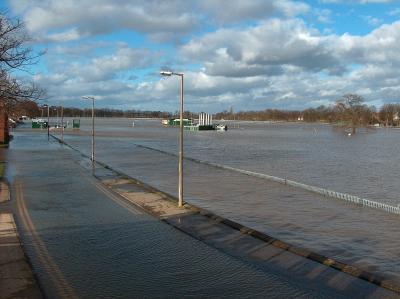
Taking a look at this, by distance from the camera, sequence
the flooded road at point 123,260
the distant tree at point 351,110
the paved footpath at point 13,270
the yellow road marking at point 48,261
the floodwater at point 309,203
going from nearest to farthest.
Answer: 1. the paved footpath at point 13,270
2. the yellow road marking at point 48,261
3. the flooded road at point 123,260
4. the floodwater at point 309,203
5. the distant tree at point 351,110

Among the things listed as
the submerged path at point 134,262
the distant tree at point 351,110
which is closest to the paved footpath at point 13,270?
the submerged path at point 134,262

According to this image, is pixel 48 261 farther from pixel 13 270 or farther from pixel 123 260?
pixel 123 260

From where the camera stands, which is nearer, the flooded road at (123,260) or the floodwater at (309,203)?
the flooded road at (123,260)

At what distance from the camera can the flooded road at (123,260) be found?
32.8ft

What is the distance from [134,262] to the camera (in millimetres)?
12109

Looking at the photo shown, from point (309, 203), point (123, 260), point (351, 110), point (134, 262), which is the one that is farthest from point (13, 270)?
point (351, 110)

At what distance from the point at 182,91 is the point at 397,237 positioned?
8537 mm

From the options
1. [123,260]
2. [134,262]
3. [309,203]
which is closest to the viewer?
[134,262]

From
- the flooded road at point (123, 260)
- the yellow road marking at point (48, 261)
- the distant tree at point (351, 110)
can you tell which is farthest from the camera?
the distant tree at point (351, 110)

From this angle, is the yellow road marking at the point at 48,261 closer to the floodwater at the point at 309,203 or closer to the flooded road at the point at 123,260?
the flooded road at the point at 123,260

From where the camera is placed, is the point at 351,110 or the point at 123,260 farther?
the point at 351,110

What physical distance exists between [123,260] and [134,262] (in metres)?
0.30

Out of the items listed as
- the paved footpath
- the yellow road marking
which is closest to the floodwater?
the yellow road marking

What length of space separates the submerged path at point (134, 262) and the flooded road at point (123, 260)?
0.06 ft
